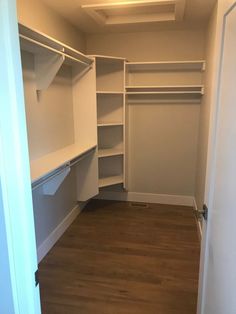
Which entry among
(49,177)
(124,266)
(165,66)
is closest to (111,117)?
(165,66)

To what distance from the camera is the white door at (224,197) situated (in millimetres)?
973

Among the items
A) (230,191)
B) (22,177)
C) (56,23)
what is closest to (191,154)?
(56,23)

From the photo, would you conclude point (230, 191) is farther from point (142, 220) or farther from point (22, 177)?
point (142, 220)

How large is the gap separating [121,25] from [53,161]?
1919 millimetres

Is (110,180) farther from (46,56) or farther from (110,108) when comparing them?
(46,56)

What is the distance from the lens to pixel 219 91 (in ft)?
4.01

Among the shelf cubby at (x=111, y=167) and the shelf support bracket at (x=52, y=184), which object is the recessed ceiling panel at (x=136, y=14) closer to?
the shelf support bracket at (x=52, y=184)

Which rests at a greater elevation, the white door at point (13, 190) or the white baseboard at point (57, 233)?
the white door at point (13, 190)

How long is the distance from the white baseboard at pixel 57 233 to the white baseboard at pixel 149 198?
0.52 meters

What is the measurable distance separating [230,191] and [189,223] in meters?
2.42

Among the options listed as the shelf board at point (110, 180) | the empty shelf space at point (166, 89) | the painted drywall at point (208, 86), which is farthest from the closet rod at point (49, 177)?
the empty shelf space at point (166, 89)

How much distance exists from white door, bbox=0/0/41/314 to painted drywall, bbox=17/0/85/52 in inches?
54.3

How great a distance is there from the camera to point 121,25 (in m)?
3.09

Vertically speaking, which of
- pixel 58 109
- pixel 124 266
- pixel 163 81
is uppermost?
pixel 163 81
